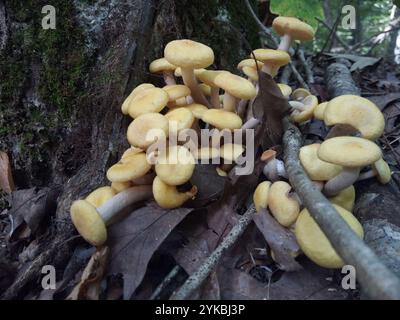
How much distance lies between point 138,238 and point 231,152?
28.5 inches

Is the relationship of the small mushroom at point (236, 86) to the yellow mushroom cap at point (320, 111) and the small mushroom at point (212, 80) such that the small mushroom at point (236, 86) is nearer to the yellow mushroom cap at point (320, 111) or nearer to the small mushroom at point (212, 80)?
the small mushroom at point (212, 80)

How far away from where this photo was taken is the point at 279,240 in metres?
2.11

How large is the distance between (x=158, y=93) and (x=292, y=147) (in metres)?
0.90

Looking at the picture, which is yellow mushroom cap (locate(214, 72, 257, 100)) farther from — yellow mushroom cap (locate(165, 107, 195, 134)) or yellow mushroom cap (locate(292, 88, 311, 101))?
yellow mushroom cap (locate(292, 88, 311, 101))

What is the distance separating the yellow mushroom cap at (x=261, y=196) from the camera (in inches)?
89.8

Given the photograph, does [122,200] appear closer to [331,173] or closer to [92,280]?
[92,280]

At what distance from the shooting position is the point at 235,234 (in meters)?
2.19

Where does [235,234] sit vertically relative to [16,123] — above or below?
below

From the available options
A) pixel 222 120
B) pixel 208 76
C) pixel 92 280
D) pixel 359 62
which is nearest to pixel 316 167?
pixel 222 120

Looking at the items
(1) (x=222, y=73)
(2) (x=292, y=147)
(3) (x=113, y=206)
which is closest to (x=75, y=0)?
(1) (x=222, y=73)

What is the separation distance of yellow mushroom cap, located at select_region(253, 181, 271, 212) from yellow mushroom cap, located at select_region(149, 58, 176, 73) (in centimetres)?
108

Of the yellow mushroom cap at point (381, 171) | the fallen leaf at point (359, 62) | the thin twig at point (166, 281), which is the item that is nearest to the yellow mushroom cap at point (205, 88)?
the yellow mushroom cap at point (381, 171)

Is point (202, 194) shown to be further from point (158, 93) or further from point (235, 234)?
point (158, 93)

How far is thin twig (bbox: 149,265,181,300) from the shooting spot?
193 cm
